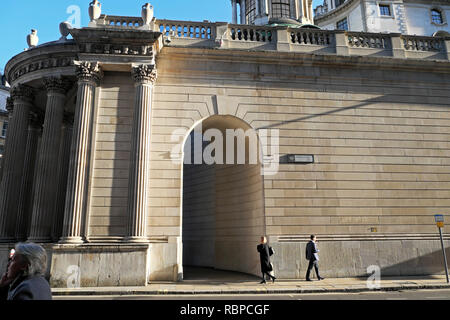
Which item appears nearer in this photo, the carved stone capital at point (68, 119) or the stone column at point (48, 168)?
the stone column at point (48, 168)

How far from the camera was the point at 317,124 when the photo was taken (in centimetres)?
1652

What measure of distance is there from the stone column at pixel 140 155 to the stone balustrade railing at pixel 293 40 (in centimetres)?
255

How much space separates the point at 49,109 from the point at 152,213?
7.87m

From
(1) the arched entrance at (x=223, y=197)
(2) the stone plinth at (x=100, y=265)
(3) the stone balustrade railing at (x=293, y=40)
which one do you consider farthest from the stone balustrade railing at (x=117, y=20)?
(2) the stone plinth at (x=100, y=265)

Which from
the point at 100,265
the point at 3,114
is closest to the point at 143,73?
the point at 100,265

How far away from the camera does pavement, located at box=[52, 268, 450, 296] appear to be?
37.8ft

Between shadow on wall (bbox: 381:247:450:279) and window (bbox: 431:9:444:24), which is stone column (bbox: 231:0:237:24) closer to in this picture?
shadow on wall (bbox: 381:247:450:279)

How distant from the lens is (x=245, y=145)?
57.9ft

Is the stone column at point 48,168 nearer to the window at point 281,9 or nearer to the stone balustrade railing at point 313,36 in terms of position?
the stone balustrade railing at point 313,36

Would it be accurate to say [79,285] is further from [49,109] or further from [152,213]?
[49,109]

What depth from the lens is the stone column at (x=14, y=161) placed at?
1666cm

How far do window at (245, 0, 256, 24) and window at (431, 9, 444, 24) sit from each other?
28990 millimetres

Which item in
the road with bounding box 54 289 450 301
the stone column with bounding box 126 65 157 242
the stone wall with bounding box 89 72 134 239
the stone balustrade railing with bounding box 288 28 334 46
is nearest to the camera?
the road with bounding box 54 289 450 301

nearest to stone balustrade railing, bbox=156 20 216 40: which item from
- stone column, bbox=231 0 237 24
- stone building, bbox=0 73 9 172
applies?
stone column, bbox=231 0 237 24
